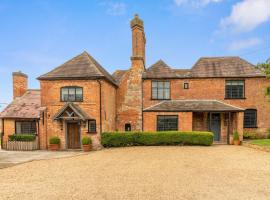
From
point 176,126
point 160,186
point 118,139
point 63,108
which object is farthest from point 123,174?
point 176,126

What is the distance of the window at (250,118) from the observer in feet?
70.7

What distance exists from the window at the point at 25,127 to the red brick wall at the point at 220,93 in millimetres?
11167

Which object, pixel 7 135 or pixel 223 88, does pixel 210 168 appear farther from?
pixel 7 135

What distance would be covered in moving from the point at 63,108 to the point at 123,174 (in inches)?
405

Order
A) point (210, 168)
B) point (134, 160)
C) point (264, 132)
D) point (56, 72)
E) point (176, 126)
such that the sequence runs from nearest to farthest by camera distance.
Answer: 1. point (210, 168)
2. point (134, 160)
3. point (56, 72)
4. point (176, 126)
5. point (264, 132)

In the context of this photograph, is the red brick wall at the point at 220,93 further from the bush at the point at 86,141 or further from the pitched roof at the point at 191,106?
the bush at the point at 86,141

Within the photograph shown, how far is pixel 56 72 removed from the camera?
18797 mm

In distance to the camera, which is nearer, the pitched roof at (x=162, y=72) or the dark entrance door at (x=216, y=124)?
the dark entrance door at (x=216, y=124)

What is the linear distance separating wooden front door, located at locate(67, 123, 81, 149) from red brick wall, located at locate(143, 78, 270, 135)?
7.73 metres

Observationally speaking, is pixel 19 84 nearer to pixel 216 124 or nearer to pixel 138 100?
pixel 138 100

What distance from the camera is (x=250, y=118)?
21.6 meters

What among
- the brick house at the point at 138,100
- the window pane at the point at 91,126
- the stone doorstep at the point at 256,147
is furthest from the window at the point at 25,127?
the stone doorstep at the point at 256,147

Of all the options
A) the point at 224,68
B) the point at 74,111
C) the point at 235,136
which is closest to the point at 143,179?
the point at 74,111

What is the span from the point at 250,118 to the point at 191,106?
21.7 feet
